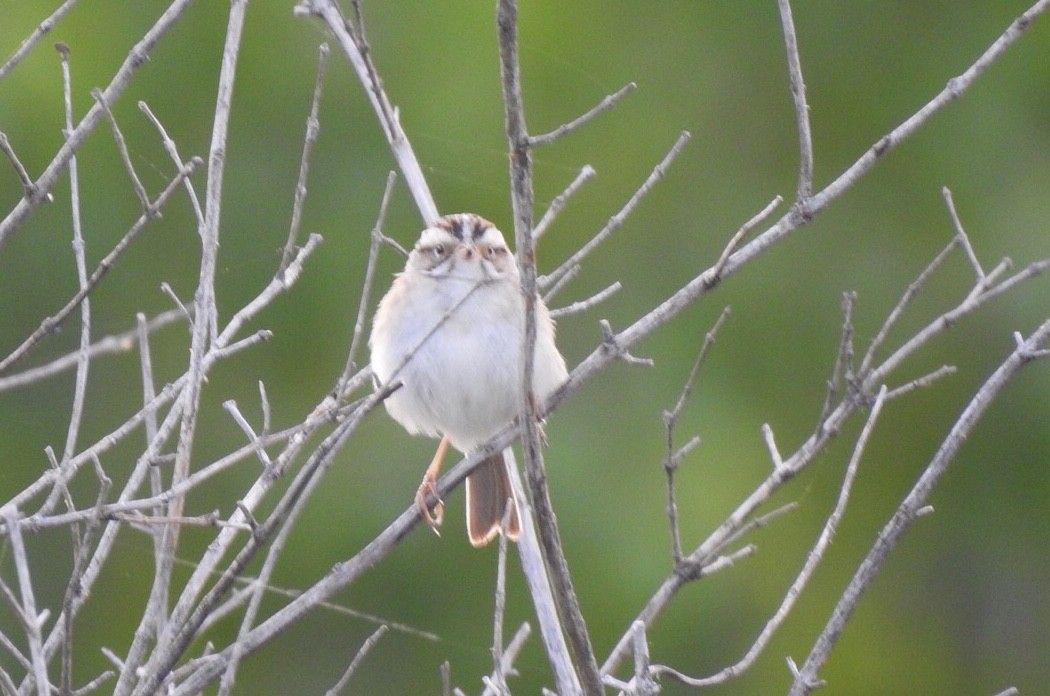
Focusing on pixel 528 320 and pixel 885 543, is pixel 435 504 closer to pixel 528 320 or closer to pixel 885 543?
pixel 528 320

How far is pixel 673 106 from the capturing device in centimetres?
979

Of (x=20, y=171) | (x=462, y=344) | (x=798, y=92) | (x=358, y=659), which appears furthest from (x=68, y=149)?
(x=462, y=344)

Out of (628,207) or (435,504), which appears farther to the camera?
(435,504)

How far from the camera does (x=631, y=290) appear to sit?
8906 millimetres

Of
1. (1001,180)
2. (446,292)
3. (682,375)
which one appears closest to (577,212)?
(682,375)

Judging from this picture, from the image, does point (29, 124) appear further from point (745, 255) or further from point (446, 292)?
point (745, 255)

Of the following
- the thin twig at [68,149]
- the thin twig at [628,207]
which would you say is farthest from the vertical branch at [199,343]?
the thin twig at [628,207]

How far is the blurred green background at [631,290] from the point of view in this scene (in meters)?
8.29

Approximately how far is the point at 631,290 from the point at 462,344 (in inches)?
188

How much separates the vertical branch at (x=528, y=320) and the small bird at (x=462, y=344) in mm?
1133

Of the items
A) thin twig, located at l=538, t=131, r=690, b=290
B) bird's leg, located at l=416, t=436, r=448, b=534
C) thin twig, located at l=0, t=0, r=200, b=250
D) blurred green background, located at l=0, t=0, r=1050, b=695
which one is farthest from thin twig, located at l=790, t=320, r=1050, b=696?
blurred green background, located at l=0, t=0, r=1050, b=695

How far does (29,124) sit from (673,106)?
385 centimetres

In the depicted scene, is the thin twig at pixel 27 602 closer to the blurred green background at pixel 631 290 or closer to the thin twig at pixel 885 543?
the thin twig at pixel 885 543

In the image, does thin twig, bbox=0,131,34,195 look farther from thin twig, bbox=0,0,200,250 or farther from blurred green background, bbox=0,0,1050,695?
blurred green background, bbox=0,0,1050,695
